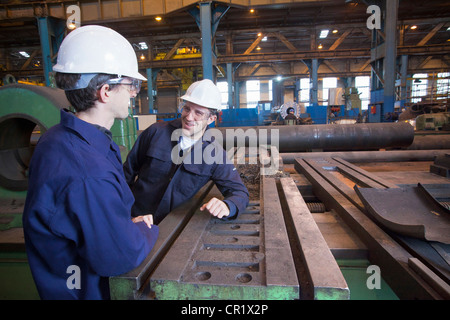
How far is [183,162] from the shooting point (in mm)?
1588

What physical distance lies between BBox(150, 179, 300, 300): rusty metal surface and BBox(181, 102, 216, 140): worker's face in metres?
0.66

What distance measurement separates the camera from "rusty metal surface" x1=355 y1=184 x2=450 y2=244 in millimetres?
1130

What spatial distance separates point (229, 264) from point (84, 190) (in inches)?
20.2

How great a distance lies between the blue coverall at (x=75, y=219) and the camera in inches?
29.4

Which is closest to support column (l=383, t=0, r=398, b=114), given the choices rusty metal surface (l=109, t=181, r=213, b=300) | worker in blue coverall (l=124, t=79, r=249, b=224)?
worker in blue coverall (l=124, t=79, r=249, b=224)

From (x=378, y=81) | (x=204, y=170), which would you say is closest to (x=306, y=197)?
(x=204, y=170)

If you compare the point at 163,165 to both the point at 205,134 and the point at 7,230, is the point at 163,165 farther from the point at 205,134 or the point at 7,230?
the point at 7,230

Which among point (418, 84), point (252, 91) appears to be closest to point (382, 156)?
point (418, 84)

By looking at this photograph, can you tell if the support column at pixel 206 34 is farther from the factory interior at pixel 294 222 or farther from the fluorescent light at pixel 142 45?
the fluorescent light at pixel 142 45

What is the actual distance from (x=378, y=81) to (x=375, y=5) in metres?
2.28

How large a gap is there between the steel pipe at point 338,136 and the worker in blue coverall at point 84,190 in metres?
3.67

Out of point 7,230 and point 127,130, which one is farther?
point 127,130

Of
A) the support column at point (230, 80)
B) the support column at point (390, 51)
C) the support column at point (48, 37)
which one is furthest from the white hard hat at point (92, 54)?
the support column at point (230, 80)
